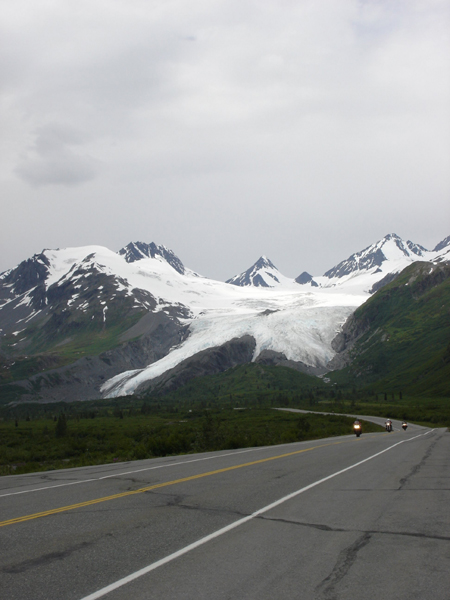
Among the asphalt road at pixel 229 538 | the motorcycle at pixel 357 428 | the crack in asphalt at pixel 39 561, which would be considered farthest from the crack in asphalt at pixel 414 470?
the motorcycle at pixel 357 428

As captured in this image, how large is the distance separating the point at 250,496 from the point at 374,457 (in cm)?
1156

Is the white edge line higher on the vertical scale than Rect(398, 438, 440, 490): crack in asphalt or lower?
higher

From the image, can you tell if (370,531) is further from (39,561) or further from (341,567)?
(39,561)

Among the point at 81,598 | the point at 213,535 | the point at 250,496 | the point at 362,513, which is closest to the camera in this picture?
the point at 81,598

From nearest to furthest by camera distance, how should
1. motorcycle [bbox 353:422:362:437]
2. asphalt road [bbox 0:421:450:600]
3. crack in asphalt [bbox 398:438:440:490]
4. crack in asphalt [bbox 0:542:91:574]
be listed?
asphalt road [bbox 0:421:450:600]
crack in asphalt [bbox 0:542:91:574]
crack in asphalt [bbox 398:438:440:490]
motorcycle [bbox 353:422:362:437]

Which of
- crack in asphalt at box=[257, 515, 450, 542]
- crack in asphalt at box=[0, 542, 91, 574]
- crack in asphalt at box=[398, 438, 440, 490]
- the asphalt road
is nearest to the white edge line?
the asphalt road

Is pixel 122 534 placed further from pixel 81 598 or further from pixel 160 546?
pixel 81 598

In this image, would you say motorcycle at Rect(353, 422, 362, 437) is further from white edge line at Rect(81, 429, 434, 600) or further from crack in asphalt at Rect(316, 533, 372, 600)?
crack in asphalt at Rect(316, 533, 372, 600)

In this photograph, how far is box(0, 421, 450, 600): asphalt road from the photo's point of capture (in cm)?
666

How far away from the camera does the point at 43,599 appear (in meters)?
6.28

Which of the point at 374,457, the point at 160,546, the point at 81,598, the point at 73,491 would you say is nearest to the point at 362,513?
the point at 160,546

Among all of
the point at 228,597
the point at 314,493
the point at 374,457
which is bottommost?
the point at 374,457

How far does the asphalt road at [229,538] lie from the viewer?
6656 millimetres

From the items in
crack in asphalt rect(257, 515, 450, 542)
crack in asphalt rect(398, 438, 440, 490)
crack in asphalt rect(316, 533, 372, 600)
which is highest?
crack in asphalt rect(316, 533, 372, 600)
